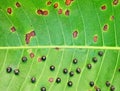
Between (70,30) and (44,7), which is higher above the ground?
(44,7)

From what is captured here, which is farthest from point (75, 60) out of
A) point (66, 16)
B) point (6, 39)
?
point (6, 39)

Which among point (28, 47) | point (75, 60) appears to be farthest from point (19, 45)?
point (75, 60)

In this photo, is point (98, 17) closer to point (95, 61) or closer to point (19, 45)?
point (95, 61)

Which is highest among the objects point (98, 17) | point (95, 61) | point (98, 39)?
point (98, 17)

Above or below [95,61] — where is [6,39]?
above

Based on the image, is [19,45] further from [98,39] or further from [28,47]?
[98,39]

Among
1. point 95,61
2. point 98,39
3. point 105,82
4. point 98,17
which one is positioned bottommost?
point 105,82
